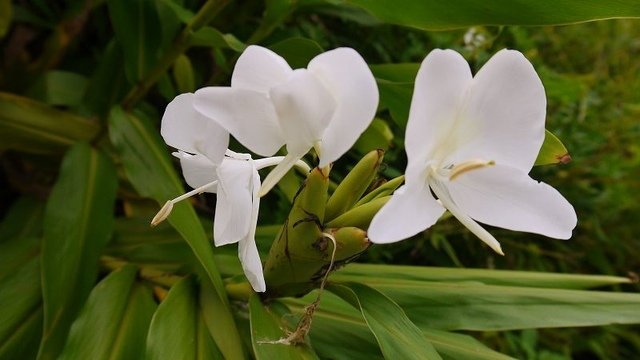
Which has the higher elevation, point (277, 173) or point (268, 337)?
point (277, 173)

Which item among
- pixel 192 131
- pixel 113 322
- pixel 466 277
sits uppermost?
pixel 192 131

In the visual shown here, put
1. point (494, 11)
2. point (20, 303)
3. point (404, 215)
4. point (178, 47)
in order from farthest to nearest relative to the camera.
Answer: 1. point (178, 47)
2. point (20, 303)
3. point (494, 11)
4. point (404, 215)

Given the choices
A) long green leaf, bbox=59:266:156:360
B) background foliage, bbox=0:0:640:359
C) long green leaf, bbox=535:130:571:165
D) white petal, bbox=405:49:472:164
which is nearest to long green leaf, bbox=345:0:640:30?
background foliage, bbox=0:0:640:359

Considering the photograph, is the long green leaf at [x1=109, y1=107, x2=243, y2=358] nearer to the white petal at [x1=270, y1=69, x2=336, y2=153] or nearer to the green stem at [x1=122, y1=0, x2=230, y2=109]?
the green stem at [x1=122, y1=0, x2=230, y2=109]

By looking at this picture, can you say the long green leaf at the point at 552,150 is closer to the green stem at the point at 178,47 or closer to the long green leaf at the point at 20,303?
the green stem at the point at 178,47

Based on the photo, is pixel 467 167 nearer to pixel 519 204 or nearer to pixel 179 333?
pixel 519 204

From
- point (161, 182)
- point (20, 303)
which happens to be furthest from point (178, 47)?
point (20, 303)

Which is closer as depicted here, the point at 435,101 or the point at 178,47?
the point at 435,101

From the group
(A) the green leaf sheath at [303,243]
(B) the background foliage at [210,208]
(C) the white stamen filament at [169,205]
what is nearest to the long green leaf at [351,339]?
(B) the background foliage at [210,208]
